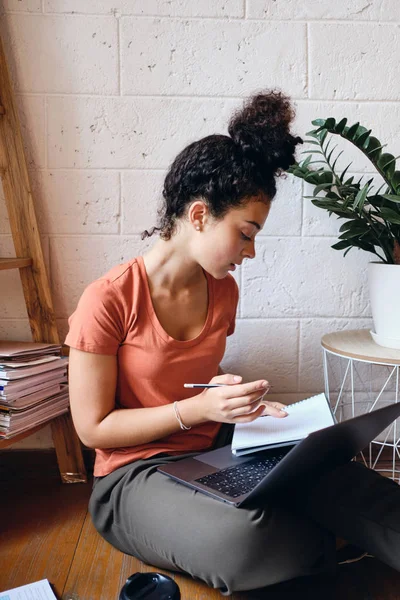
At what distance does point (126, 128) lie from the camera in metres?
1.69

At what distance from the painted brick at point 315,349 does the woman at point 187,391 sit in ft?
1.48

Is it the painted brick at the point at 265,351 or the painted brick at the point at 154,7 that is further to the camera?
the painted brick at the point at 265,351

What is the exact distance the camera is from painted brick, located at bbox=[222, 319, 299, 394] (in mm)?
1803

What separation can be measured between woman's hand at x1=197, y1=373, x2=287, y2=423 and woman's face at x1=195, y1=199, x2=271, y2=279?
0.85 ft

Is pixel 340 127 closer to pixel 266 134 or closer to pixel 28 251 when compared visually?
pixel 266 134

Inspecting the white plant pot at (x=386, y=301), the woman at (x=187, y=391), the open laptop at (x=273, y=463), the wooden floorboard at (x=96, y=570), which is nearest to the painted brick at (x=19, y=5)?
the woman at (x=187, y=391)

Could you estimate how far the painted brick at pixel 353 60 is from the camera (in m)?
1.70

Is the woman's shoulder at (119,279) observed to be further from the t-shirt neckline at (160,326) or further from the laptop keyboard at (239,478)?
the laptop keyboard at (239,478)

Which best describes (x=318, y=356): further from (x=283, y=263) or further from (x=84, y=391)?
(x=84, y=391)

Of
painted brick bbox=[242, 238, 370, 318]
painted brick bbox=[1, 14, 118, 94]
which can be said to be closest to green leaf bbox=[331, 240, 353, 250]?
painted brick bbox=[242, 238, 370, 318]

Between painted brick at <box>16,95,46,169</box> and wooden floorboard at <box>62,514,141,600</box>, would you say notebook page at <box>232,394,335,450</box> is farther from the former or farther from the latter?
painted brick at <box>16,95,46,169</box>

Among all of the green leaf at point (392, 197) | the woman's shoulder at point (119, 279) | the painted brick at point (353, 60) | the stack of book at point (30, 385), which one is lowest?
the stack of book at point (30, 385)

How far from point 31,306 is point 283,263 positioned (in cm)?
73

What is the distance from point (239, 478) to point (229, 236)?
502 mm
